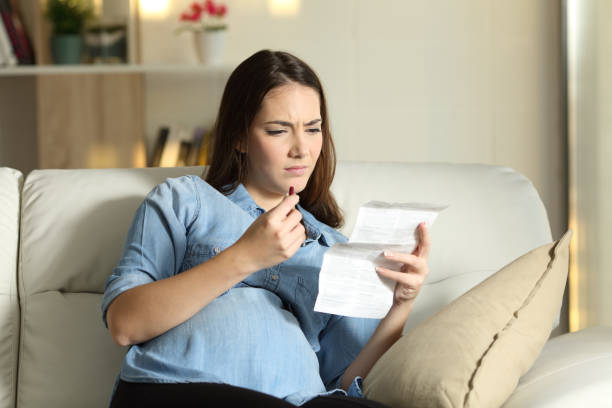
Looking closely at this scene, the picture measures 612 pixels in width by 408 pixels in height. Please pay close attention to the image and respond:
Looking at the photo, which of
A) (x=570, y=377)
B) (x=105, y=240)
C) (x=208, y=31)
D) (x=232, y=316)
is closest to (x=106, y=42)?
(x=208, y=31)

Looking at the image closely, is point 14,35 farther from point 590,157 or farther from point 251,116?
point 590,157

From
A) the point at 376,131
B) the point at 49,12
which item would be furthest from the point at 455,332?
the point at 49,12

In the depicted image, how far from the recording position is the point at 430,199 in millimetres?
1725

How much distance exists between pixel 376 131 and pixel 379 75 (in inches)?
10.1

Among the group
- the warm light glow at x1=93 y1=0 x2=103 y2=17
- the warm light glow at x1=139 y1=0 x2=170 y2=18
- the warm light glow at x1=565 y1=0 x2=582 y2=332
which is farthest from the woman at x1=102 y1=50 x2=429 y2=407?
the warm light glow at x1=93 y1=0 x2=103 y2=17

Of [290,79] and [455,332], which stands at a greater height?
[290,79]

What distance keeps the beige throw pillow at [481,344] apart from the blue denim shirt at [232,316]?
0.54ft

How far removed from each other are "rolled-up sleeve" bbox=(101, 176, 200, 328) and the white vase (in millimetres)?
1932

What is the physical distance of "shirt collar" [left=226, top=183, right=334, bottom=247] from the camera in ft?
4.98

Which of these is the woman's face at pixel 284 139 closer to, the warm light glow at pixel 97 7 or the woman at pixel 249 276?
the woman at pixel 249 276

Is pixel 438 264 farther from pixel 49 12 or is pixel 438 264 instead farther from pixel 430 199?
pixel 49 12

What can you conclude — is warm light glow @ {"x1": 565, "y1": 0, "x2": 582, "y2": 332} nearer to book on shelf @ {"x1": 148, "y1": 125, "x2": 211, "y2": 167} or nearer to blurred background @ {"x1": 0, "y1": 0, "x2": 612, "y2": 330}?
blurred background @ {"x1": 0, "y1": 0, "x2": 612, "y2": 330}

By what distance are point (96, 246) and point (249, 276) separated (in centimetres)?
41

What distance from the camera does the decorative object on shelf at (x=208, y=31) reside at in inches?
127
